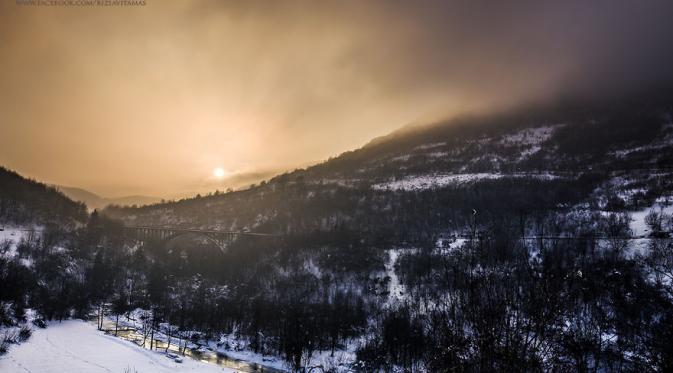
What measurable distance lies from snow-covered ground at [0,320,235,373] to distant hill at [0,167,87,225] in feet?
288

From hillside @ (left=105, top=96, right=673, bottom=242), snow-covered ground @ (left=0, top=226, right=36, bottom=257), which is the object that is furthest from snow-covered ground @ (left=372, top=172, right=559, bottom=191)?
snow-covered ground @ (left=0, top=226, right=36, bottom=257)

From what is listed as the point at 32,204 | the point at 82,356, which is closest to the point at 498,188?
the point at 82,356

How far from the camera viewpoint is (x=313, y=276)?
103 meters

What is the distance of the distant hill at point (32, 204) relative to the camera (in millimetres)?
131500

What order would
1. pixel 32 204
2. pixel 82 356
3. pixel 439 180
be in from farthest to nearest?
pixel 439 180
pixel 32 204
pixel 82 356

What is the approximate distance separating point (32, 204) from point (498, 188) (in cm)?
16512

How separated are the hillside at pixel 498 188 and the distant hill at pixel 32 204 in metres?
49.1

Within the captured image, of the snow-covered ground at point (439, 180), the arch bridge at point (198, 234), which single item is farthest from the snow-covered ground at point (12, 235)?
the snow-covered ground at point (439, 180)

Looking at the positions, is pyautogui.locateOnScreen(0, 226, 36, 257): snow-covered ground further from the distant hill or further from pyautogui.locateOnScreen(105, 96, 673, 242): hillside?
pyautogui.locateOnScreen(105, 96, 673, 242): hillside

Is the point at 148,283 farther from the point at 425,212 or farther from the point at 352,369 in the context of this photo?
the point at 425,212

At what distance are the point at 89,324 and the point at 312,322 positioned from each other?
40.6 m

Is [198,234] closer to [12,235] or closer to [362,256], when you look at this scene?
[12,235]

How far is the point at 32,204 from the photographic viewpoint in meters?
143

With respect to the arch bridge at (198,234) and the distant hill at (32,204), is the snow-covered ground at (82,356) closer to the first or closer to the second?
the arch bridge at (198,234)
